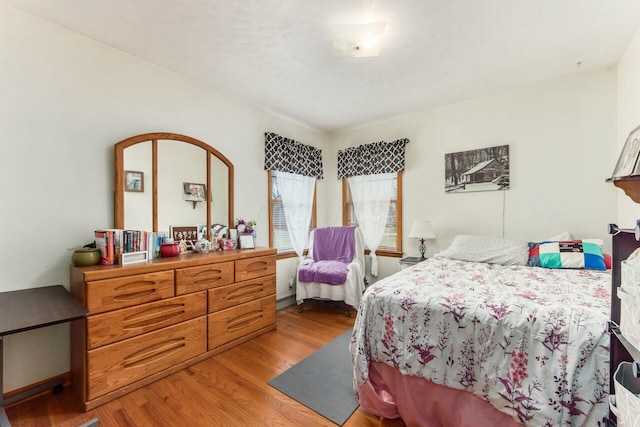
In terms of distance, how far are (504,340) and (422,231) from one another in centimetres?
210

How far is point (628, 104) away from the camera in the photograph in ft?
7.22

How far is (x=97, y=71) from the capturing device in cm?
211

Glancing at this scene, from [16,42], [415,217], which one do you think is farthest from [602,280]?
[16,42]

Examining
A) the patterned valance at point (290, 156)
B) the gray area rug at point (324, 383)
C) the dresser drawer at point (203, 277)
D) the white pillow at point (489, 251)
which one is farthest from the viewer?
the patterned valance at point (290, 156)

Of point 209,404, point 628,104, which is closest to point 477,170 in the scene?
point 628,104

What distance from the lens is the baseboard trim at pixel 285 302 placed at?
3493 millimetres

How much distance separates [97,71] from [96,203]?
3.42ft

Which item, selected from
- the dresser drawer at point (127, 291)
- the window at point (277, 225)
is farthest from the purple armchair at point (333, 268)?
the dresser drawer at point (127, 291)

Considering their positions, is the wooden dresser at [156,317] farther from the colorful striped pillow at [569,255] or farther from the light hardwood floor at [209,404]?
the colorful striped pillow at [569,255]

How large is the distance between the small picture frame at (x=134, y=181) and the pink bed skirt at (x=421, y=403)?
7.48ft

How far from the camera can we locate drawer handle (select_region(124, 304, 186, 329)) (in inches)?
73.0

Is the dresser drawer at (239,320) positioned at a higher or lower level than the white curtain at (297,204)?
lower

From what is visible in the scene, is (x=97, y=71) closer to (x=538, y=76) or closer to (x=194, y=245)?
(x=194, y=245)

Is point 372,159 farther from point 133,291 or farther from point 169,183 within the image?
point 133,291
